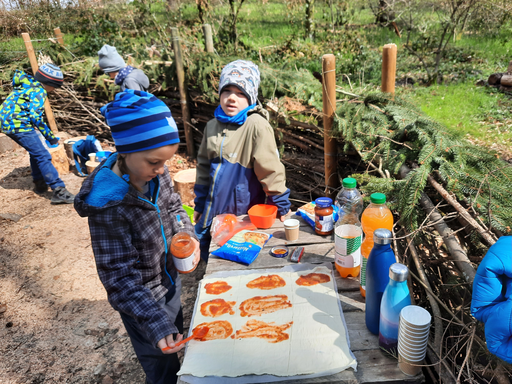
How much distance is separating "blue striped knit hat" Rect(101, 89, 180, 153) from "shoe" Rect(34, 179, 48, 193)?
5.19m

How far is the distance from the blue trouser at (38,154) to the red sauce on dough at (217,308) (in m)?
4.94

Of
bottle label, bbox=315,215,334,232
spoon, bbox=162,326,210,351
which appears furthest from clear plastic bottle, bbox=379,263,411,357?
bottle label, bbox=315,215,334,232

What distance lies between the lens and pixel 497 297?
110 centimetres

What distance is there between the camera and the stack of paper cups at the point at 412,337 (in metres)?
1.09

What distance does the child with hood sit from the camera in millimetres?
5074

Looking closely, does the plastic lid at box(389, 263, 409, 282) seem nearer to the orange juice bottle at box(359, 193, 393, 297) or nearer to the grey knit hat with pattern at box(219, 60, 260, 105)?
the orange juice bottle at box(359, 193, 393, 297)

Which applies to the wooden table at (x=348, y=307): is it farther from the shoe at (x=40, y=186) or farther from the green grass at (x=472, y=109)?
the shoe at (x=40, y=186)

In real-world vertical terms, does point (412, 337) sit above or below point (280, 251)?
above

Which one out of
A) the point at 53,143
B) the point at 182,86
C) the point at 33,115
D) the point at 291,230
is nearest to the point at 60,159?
the point at 53,143

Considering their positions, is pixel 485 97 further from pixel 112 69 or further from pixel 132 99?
pixel 132 99

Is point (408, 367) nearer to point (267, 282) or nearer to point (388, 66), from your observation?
point (267, 282)

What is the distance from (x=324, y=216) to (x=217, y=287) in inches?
29.4

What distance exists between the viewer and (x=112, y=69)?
17.7ft

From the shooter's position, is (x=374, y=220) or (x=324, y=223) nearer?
(x=374, y=220)
